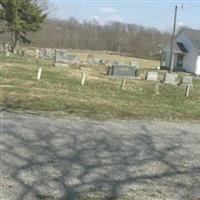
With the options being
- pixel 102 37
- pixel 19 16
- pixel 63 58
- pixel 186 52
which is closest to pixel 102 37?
pixel 102 37

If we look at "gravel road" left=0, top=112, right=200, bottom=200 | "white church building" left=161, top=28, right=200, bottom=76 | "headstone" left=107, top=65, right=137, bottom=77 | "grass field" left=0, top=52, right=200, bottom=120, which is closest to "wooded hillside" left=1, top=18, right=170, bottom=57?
"white church building" left=161, top=28, right=200, bottom=76

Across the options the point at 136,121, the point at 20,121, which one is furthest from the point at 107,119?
the point at 20,121

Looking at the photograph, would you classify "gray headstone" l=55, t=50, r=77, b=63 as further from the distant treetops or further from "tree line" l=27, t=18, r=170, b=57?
"tree line" l=27, t=18, r=170, b=57

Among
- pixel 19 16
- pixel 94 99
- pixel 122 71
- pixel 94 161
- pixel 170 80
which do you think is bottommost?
pixel 170 80

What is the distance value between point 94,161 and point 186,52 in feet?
160

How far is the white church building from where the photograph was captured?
5300 centimetres

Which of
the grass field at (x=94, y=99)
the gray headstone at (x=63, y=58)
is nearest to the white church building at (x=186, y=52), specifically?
the gray headstone at (x=63, y=58)

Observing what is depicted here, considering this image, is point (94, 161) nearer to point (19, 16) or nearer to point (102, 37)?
point (19, 16)

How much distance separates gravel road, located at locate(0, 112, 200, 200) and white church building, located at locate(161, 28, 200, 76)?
134ft

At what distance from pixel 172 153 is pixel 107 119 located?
450 cm

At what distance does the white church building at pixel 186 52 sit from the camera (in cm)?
Result: 5300

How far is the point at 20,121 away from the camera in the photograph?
12.3 m

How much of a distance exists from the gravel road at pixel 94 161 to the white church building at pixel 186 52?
134ft

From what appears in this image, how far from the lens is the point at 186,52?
55.8 meters
